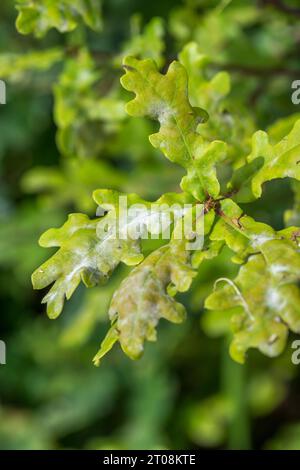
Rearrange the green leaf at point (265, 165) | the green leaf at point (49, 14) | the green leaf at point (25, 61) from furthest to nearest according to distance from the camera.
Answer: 1. the green leaf at point (25, 61)
2. the green leaf at point (49, 14)
3. the green leaf at point (265, 165)

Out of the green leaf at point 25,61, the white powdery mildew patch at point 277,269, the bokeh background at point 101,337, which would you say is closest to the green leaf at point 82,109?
the green leaf at point 25,61

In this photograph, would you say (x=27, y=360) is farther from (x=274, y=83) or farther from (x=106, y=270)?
(x=106, y=270)

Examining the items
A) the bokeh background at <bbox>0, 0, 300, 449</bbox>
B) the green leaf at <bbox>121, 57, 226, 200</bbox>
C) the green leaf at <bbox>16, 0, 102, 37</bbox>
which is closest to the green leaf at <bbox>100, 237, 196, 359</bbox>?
the green leaf at <bbox>121, 57, 226, 200</bbox>

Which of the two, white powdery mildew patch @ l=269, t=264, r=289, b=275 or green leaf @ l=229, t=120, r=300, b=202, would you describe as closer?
white powdery mildew patch @ l=269, t=264, r=289, b=275

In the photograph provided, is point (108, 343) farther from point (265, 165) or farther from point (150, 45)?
point (150, 45)

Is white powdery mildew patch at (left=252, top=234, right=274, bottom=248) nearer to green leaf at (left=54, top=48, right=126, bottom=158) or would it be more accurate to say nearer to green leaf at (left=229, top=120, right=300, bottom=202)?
green leaf at (left=229, top=120, right=300, bottom=202)

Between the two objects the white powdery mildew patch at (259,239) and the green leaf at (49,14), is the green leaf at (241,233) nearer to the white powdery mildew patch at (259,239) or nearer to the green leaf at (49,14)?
the white powdery mildew patch at (259,239)
